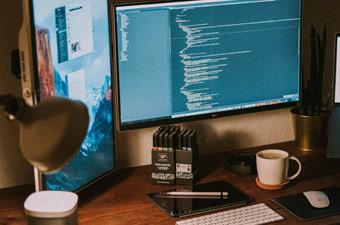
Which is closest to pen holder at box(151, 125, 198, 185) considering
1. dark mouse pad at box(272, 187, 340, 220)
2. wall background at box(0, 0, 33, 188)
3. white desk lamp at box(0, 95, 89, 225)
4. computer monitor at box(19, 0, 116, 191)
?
computer monitor at box(19, 0, 116, 191)

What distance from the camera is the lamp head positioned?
1026 millimetres

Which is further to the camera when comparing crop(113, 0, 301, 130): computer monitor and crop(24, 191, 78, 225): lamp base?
crop(113, 0, 301, 130): computer monitor

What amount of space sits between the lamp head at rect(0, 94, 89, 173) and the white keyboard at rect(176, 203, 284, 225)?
19.2 inches

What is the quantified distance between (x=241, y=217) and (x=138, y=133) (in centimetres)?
46

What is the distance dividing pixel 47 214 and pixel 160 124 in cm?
51

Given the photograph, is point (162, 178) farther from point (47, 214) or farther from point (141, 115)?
point (47, 214)

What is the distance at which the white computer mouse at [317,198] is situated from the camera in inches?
60.2

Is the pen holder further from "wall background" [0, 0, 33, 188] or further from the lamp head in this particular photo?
the lamp head

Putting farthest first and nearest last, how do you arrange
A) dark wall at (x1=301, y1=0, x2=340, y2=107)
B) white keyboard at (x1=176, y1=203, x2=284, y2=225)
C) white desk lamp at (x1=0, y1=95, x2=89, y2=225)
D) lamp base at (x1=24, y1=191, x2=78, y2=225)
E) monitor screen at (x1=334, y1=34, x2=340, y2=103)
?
dark wall at (x1=301, y1=0, x2=340, y2=107) → monitor screen at (x1=334, y1=34, x2=340, y2=103) → white keyboard at (x1=176, y1=203, x2=284, y2=225) → lamp base at (x1=24, y1=191, x2=78, y2=225) → white desk lamp at (x1=0, y1=95, x2=89, y2=225)

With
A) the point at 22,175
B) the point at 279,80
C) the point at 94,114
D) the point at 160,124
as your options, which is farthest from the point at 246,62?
the point at 22,175

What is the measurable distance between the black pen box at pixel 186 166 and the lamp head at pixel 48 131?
63 centimetres

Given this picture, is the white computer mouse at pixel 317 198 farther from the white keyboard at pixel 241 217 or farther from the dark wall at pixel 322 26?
the dark wall at pixel 322 26

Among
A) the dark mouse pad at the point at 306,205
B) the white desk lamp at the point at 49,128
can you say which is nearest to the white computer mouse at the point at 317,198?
the dark mouse pad at the point at 306,205

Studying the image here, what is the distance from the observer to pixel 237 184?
1.70m
